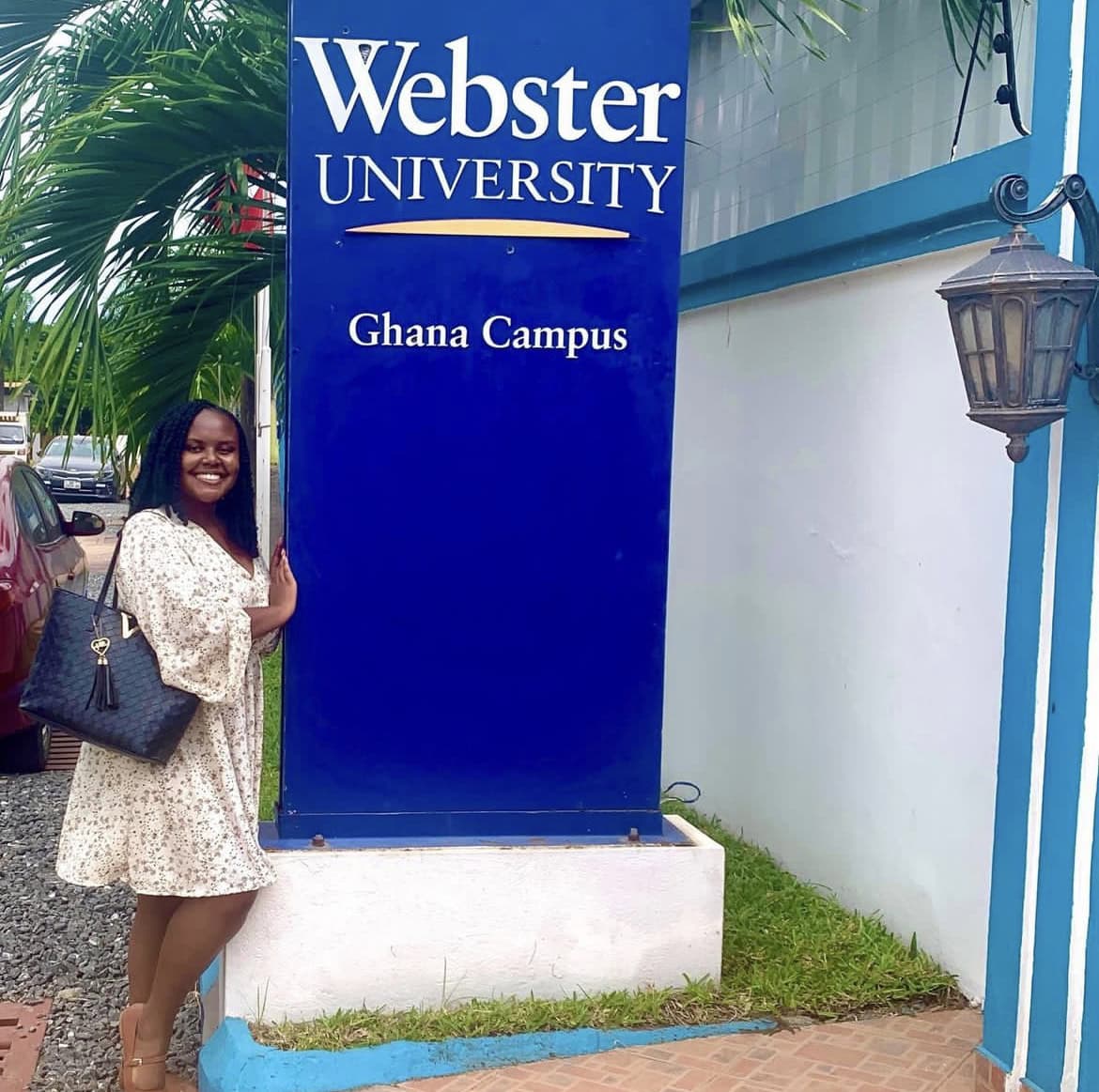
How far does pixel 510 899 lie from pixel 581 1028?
362 mm

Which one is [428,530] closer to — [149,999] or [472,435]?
[472,435]

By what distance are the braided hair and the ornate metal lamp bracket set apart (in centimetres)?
184

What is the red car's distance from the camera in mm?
6086

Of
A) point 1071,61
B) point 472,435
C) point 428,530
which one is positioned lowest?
point 428,530

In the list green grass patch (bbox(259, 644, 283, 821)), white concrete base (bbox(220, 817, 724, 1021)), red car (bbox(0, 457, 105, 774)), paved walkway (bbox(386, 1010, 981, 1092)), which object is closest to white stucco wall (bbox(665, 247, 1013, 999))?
paved walkway (bbox(386, 1010, 981, 1092))

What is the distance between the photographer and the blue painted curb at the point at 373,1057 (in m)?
3.33

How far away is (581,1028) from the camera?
3.54 metres

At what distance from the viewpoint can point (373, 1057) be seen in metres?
3.39

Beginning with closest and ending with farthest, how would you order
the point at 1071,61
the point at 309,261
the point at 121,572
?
the point at 1071,61, the point at 121,572, the point at 309,261

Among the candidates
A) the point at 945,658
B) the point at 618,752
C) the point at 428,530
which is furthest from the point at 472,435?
the point at 945,658

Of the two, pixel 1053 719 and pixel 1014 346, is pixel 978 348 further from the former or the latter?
pixel 1053 719

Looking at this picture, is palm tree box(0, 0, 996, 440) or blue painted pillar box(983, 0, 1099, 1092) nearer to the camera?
blue painted pillar box(983, 0, 1099, 1092)

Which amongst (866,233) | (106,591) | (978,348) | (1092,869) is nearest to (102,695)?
(106,591)

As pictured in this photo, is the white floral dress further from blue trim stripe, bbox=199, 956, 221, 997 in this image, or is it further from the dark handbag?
blue trim stripe, bbox=199, 956, 221, 997
